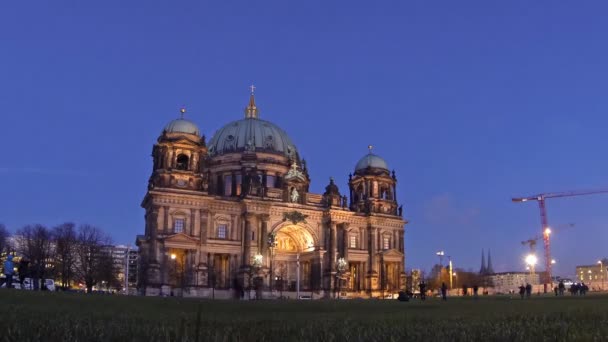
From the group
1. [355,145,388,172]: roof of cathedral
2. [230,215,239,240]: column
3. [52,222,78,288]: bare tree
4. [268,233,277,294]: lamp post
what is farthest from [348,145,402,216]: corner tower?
[52,222,78,288]: bare tree

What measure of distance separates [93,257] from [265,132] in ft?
112

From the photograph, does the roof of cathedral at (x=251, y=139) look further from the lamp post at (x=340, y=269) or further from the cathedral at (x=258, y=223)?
the lamp post at (x=340, y=269)

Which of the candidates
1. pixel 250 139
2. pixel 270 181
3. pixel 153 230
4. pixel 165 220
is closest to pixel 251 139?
pixel 250 139

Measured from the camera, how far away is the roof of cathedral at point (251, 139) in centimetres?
9438

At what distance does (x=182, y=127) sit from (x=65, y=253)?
28.6m

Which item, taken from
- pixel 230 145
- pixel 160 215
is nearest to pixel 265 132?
pixel 230 145

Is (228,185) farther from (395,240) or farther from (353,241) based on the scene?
(395,240)

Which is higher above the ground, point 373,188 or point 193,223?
point 373,188

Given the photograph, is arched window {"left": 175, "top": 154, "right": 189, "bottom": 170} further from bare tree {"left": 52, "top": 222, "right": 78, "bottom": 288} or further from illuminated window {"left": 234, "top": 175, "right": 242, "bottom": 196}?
bare tree {"left": 52, "top": 222, "right": 78, "bottom": 288}

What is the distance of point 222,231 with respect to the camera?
260 ft

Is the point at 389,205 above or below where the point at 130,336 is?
above

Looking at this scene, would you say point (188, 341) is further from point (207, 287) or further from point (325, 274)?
point (325, 274)

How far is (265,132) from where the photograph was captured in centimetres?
9756

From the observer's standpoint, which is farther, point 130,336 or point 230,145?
point 230,145
